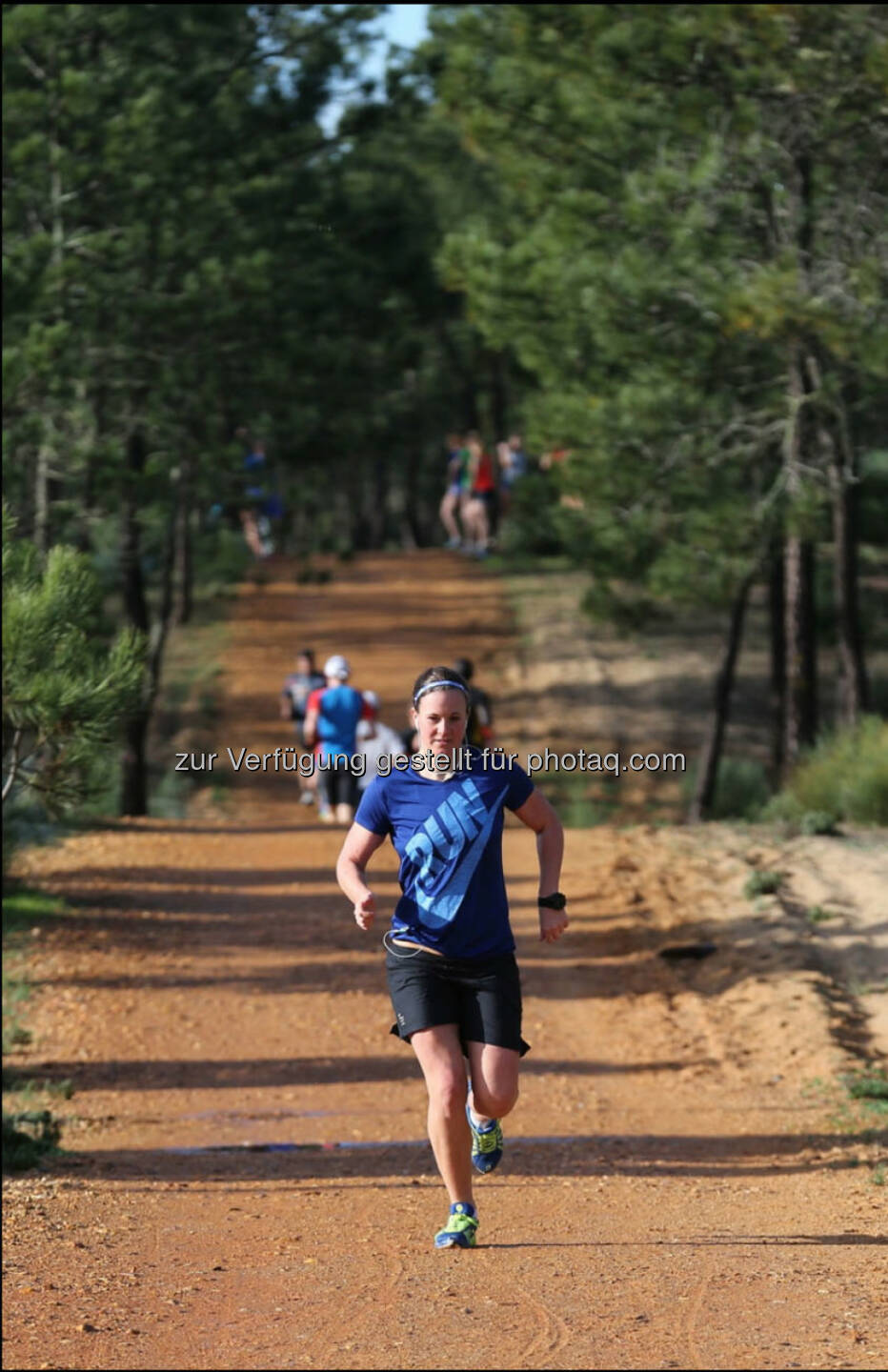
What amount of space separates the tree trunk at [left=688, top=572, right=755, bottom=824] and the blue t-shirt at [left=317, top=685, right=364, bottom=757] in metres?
8.32

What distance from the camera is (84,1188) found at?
884 centimetres

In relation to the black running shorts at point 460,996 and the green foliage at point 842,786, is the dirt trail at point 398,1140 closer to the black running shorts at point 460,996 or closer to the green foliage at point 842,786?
the black running shorts at point 460,996

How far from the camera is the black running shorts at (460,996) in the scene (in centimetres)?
655

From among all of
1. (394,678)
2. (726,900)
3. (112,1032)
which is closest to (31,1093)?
(112,1032)

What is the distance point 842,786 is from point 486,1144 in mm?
12497

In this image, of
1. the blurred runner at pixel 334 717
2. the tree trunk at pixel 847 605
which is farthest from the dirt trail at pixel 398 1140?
the tree trunk at pixel 847 605

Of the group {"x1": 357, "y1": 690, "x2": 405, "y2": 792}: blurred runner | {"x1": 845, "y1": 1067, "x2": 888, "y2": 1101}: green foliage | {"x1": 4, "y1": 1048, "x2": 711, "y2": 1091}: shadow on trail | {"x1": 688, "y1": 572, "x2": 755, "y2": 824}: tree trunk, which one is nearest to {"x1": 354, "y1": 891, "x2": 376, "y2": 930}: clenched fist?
{"x1": 845, "y1": 1067, "x2": 888, "y2": 1101}: green foliage

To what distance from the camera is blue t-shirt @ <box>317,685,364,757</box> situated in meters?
16.9

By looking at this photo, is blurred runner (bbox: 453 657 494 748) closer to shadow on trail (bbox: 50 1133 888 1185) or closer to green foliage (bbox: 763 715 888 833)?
green foliage (bbox: 763 715 888 833)

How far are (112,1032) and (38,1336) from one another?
7.34 meters

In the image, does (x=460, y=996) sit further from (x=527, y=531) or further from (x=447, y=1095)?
(x=527, y=531)

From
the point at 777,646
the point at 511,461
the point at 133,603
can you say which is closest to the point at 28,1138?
the point at 133,603

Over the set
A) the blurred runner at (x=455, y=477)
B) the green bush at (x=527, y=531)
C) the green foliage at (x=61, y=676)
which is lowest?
the green foliage at (x=61, y=676)

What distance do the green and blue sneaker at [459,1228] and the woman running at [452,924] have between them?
86 millimetres
